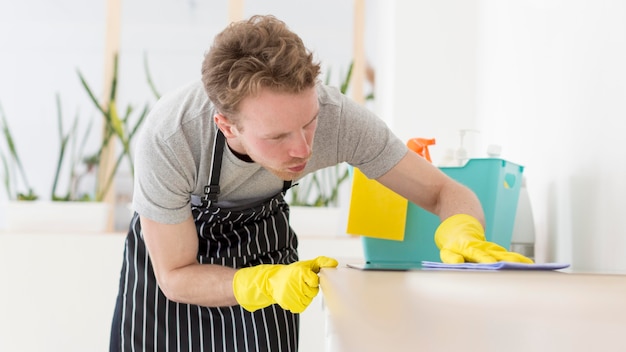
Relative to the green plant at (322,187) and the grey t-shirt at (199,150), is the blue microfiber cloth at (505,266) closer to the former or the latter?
the grey t-shirt at (199,150)

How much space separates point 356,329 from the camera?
0.86 m

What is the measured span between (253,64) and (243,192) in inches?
15.4

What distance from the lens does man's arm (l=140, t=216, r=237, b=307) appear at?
1.42m

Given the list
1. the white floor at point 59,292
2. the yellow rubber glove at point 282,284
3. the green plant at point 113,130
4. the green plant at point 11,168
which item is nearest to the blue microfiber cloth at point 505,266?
the yellow rubber glove at point 282,284

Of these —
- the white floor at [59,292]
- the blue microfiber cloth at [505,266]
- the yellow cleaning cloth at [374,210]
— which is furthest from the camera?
the white floor at [59,292]

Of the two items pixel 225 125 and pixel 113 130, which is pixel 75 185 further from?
pixel 225 125

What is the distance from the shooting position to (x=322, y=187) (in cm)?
296

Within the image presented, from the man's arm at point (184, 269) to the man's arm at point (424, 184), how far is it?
389 mm

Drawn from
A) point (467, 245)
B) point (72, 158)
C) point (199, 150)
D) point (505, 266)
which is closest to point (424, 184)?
point (467, 245)

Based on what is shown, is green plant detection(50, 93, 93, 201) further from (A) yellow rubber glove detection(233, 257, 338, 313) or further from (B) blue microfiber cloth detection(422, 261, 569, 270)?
(B) blue microfiber cloth detection(422, 261, 569, 270)

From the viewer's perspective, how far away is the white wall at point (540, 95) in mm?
1363

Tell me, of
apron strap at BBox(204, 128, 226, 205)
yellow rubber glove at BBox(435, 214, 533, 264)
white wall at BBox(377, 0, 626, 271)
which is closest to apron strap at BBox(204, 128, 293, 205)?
apron strap at BBox(204, 128, 226, 205)

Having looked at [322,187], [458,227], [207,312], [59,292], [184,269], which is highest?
[322,187]

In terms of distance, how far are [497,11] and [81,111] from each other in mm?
1809
